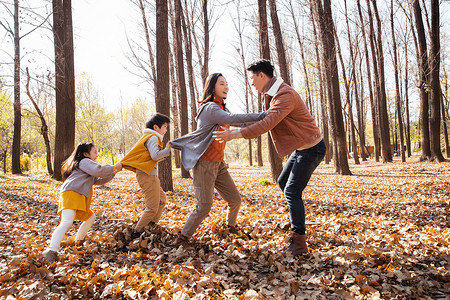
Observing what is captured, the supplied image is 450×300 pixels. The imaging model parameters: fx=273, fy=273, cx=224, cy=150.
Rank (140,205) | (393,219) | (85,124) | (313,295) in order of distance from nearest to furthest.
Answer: (313,295)
(393,219)
(140,205)
(85,124)

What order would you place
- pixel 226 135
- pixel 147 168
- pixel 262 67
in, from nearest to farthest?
pixel 226 135 → pixel 262 67 → pixel 147 168

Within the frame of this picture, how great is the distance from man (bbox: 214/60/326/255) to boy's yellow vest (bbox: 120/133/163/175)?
1.19 m

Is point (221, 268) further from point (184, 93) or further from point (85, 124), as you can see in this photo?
point (85, 124)

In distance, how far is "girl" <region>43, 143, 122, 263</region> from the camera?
3.45m

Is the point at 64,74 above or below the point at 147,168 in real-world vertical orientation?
above

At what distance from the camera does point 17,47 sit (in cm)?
1491

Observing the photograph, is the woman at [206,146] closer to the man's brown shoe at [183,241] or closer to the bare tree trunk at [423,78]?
the man's brown shoe at [183,241]

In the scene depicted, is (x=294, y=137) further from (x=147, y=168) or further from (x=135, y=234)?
(x=135, y=234)

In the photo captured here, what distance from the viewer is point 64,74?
395 inches

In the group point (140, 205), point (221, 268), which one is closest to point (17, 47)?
point (140, 205)

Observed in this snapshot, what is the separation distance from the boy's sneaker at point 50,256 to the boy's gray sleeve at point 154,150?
5.08ft

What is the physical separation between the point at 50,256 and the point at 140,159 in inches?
58.8

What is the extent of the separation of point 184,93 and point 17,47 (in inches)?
411

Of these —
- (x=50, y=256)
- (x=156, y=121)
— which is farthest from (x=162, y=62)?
(x=50, y=256)
